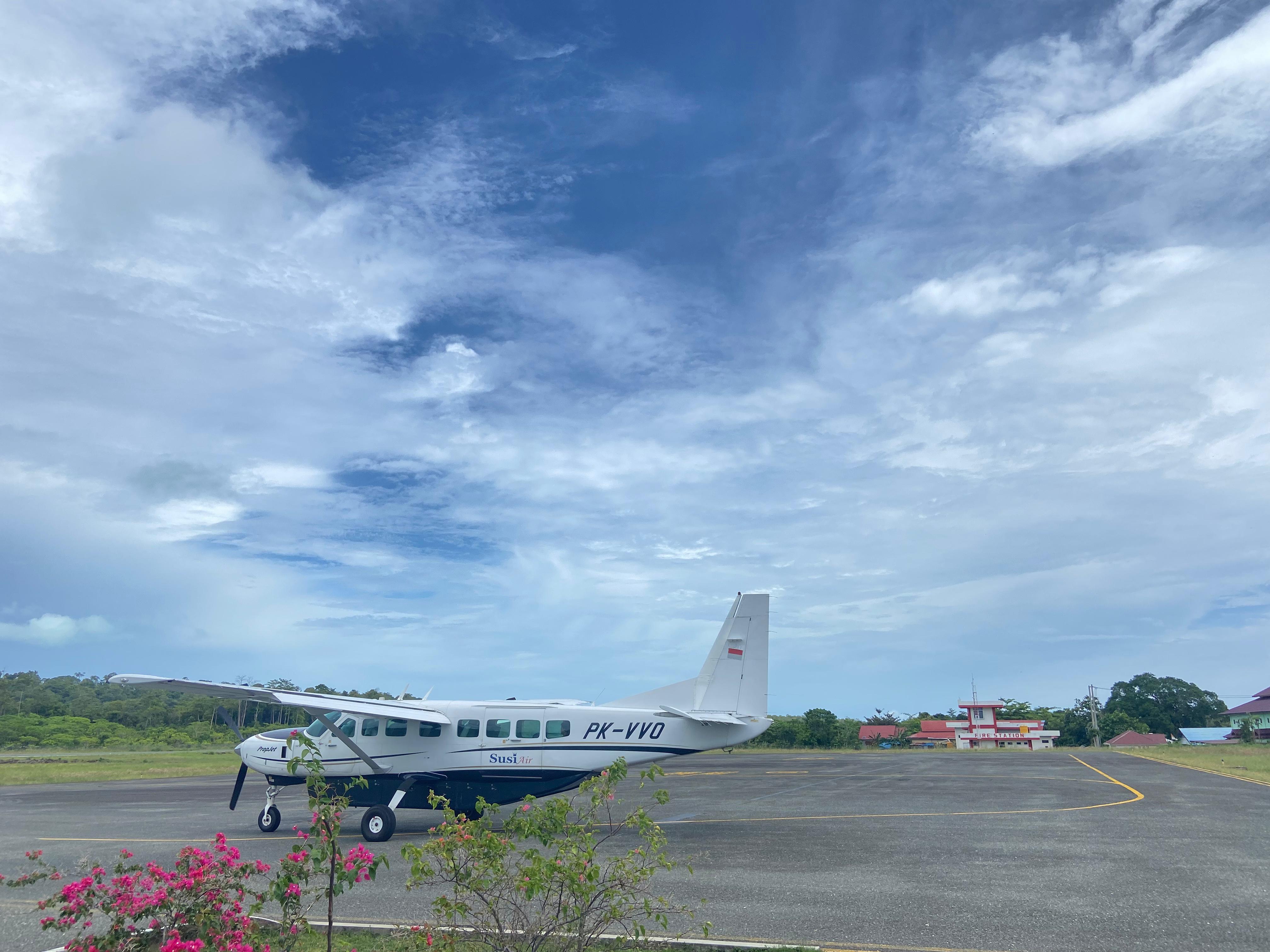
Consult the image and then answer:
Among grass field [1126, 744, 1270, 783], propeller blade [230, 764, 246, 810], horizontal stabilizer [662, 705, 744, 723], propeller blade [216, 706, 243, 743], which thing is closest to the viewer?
propeller blade [216, 706, 243, 743]

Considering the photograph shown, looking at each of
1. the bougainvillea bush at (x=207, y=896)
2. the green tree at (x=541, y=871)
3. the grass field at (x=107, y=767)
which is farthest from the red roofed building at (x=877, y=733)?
the bougainvillea bush at (x=207, y=896)

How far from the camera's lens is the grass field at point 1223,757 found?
111ft

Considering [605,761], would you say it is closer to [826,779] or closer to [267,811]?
[267,811]

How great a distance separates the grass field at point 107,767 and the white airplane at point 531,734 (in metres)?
26.7

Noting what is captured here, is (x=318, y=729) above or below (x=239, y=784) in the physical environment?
above

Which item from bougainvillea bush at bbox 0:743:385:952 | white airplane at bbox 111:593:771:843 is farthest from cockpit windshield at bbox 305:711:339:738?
bougainvillea bush at bbox 0:743:385:952

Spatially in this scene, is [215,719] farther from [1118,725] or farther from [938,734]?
[1118,725]

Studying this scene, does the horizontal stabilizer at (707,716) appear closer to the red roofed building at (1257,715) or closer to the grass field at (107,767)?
the grass field at (107,767)

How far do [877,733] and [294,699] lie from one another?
8340cm

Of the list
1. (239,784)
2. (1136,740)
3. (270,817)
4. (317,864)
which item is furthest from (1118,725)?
(317,864)

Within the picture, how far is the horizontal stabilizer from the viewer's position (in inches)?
692

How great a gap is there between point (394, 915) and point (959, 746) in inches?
3591

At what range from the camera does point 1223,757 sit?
47125mm

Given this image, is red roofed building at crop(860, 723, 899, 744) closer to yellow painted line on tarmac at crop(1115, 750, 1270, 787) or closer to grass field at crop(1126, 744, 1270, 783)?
grass field at crop(1126, 744, 1270, 783)
